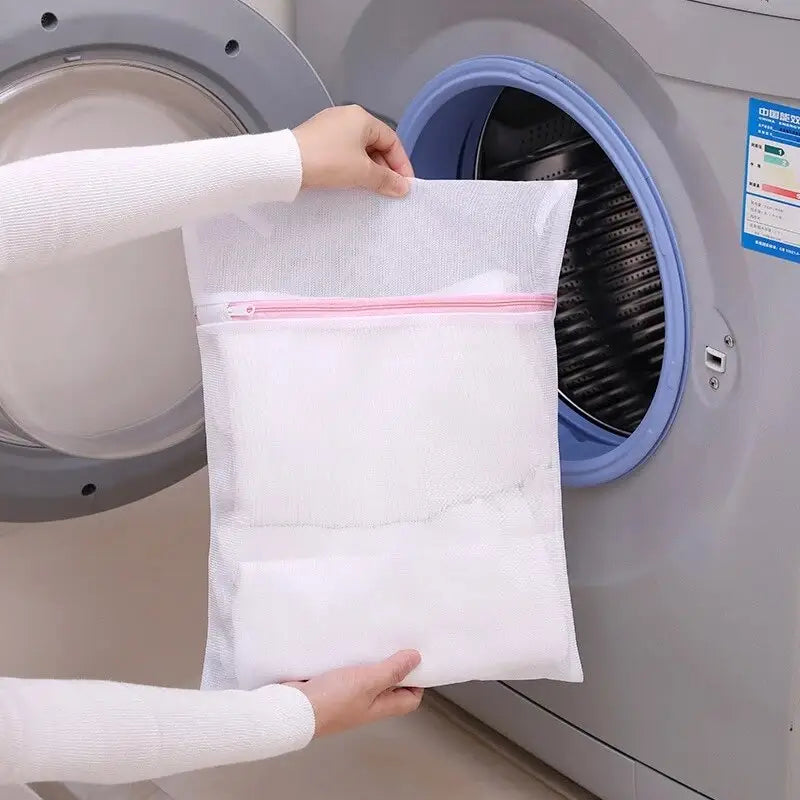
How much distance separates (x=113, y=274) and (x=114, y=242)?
30 centimetres

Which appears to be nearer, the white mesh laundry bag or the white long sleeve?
the white long sleeve

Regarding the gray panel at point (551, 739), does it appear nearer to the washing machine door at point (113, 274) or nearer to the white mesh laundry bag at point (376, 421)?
the white mesh laundry bag at point (376, 421)

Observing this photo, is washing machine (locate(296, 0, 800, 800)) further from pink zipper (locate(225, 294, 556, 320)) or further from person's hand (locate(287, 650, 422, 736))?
person's hand (locate(287, 650, 422, 736))

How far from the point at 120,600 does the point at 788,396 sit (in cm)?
89

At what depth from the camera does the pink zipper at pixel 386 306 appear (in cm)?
96

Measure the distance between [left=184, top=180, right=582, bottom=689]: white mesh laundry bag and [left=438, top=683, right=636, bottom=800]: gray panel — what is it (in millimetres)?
272

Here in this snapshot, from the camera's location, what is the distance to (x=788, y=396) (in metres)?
0.89

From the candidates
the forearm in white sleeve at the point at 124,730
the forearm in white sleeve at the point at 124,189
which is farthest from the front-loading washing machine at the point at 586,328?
the forearm in white sleeve at the point at 124,730

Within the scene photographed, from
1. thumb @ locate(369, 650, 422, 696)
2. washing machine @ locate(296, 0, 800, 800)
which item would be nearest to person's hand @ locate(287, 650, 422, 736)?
thumb @ locate(369, 650, 422, 696)

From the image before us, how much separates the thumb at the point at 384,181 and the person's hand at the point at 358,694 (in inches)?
15.6

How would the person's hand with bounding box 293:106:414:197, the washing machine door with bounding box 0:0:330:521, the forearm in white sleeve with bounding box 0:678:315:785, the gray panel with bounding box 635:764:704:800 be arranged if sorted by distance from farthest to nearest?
1. the gray panel with bounding box 635:764:704:800
2. the washing machine door with bounding box 0:0:330:521
3. the person's hand with bounding box 293:106:414:197
4. the forearm in white sleeve with bounding box 0:678:315:785

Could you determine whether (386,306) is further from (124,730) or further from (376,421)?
(124,730)

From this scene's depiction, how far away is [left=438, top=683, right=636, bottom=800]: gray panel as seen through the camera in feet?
3.97

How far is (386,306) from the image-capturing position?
981mm
